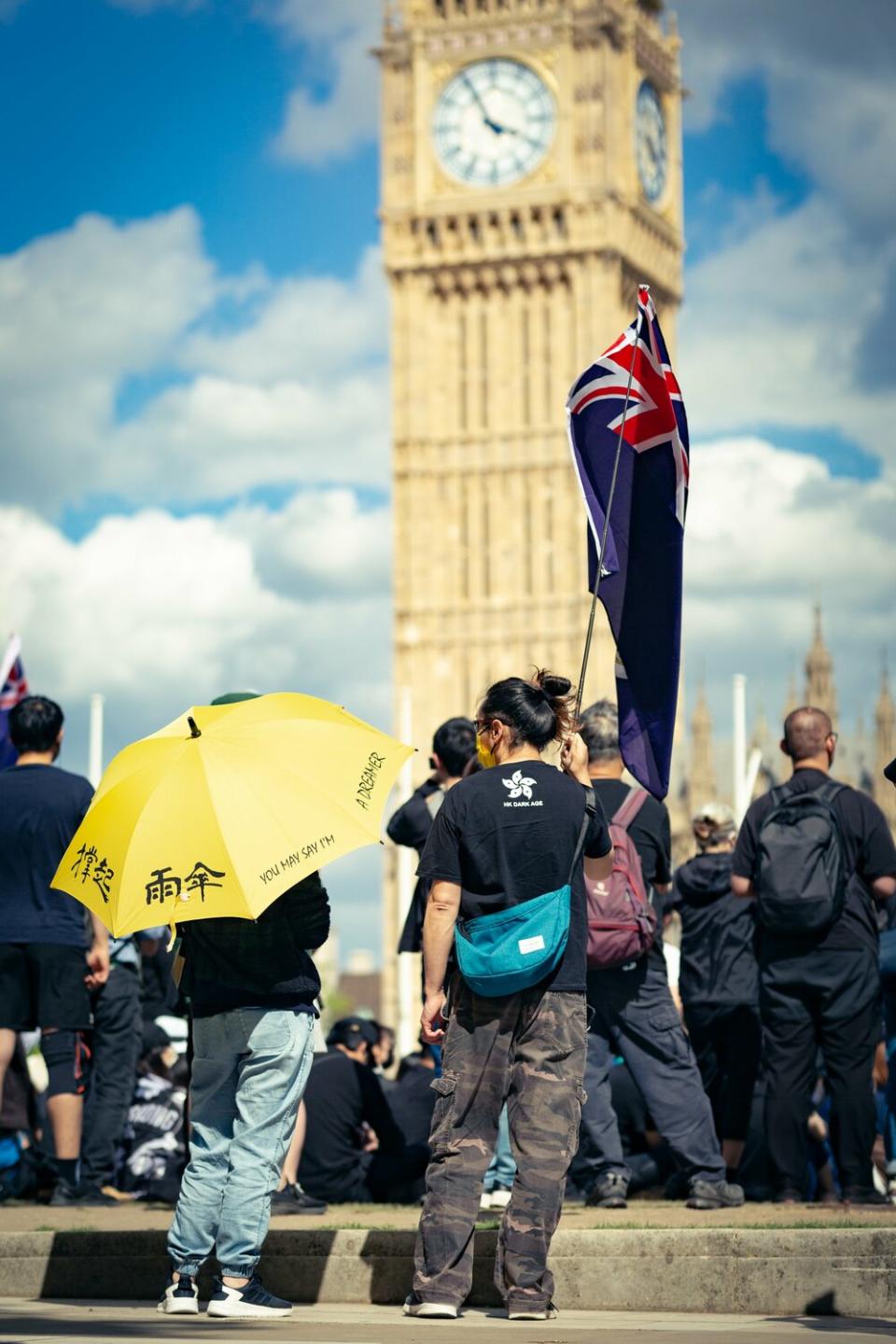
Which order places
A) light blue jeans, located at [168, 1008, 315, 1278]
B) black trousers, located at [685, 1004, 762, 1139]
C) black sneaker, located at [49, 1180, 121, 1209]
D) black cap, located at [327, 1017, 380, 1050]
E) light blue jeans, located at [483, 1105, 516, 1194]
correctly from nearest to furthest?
light blue jeans, located at [168, 1008, 315, 1278] → light blue jeans, located at [483, 1105, 516, 1194] → black sneaker, located at [49, 1180, 121, 1209] → black trousers, located at [685, 1004, 762, 1139] → black cap, located at [327, 1017, 380, 1050]

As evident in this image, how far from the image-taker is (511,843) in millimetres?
6320

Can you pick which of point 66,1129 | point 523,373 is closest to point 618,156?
point 523,373

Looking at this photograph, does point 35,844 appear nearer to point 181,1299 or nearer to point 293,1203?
point 293,1203

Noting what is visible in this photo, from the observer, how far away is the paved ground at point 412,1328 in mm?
5652

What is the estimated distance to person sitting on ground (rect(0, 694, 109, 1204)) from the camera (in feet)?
27.6

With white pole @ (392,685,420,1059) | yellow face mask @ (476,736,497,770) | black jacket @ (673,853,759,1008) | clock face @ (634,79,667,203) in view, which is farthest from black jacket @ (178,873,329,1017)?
clock face @ (634,79,667,203)

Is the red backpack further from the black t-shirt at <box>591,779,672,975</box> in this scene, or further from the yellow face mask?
the yellow face mask

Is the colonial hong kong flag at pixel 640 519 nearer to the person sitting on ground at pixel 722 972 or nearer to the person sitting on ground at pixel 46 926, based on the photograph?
the person sitting on ground at pixel 722 972

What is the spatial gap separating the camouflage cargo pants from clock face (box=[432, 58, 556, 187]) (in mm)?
42722

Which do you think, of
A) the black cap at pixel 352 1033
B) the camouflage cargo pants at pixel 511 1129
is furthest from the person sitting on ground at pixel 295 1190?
the camouflage cargo pants at pixel 511 1129

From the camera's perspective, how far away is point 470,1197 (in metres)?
6.23

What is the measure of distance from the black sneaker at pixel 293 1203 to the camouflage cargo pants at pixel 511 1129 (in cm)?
204

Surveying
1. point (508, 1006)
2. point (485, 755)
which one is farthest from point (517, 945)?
point (485, 755)

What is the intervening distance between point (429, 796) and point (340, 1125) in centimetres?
149
